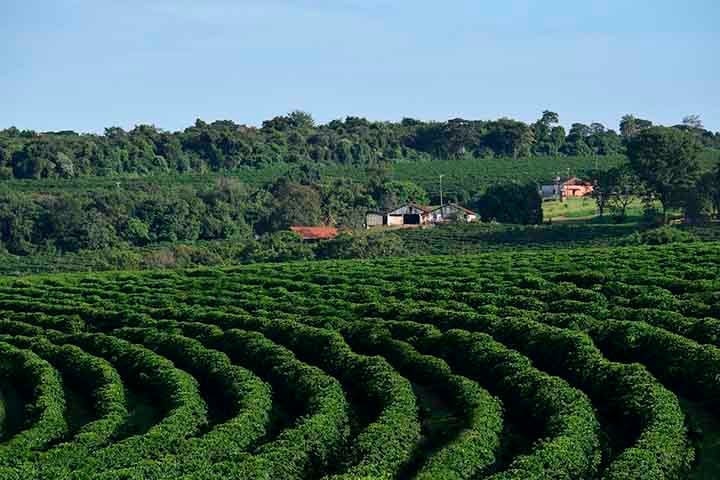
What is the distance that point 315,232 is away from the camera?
330ft

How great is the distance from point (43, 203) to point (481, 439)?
A: 86.1 metres

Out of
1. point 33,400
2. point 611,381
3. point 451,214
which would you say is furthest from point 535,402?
point 451,214

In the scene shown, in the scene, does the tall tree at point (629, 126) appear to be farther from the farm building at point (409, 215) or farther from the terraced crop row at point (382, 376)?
the terraced crop row at point (382, 376)

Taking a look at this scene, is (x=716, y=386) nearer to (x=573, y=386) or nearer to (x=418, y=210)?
(x=573, y=386)

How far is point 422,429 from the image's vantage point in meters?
26.0

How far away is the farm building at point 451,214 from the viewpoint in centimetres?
10716

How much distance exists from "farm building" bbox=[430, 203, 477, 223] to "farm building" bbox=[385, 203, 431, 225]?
2.28ft

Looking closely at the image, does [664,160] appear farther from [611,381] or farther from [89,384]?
[611,381]

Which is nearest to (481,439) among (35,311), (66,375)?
(66,375)

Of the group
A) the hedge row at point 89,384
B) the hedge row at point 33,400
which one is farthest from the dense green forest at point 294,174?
the hedge row at point 33,400

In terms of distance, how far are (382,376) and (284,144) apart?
132 metres

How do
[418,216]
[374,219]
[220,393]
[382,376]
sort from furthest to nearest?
[374,219]
[418,216]
[220,393]
[382,376]

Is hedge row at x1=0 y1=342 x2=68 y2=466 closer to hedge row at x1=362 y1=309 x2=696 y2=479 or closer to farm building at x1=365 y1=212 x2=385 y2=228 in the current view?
hedge row at x1=362 y1=309 x2=696 y2=479

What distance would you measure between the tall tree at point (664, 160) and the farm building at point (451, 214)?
629 inches
